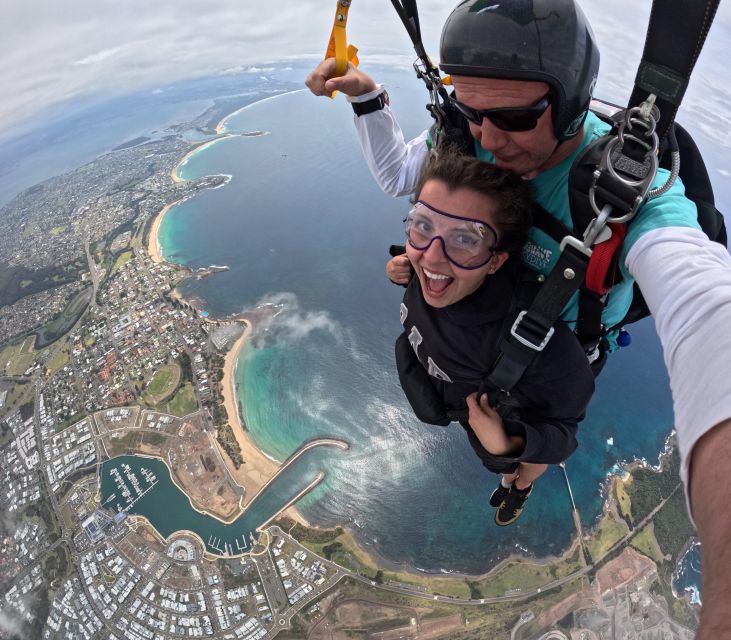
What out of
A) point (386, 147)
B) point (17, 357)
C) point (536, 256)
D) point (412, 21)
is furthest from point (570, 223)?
→ point (17, 357)

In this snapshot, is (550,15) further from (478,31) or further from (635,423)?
(635,423)

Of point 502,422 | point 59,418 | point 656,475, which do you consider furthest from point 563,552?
point 59,418

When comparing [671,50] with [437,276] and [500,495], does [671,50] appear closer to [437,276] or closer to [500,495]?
[437,276]

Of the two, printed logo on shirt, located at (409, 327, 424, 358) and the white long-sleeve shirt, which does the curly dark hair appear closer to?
the white long-sleeve shirt

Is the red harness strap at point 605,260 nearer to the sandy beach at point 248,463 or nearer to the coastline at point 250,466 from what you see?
the coastline at point 250,466

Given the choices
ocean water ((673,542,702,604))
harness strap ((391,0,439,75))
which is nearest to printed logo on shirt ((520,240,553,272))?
harness strap ((391,0,439,75))

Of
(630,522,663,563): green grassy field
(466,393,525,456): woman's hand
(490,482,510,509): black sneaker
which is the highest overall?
(466,393,525,456): woman's hand

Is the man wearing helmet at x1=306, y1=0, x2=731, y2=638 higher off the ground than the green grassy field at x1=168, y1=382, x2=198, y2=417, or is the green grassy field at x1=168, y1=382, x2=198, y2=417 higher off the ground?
the man wearing helmet at x1=306, y1=0, x2=731, y2=638
